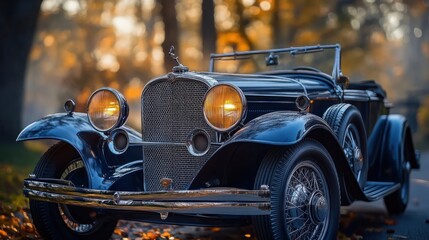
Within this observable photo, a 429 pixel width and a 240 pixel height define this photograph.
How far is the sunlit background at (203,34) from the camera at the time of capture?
2010cm

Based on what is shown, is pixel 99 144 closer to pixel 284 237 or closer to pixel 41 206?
pixel 41 206

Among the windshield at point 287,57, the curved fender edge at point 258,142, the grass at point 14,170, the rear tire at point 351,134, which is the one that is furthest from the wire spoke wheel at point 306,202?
the grass at point 14,170

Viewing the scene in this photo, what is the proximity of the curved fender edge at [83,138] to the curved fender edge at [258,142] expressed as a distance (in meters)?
0.83

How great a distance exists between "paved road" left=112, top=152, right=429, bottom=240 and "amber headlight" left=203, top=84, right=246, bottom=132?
5.18ft

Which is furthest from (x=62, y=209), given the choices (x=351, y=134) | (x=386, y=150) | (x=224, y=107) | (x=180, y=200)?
(x=386, y=150)

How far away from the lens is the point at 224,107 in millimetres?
4234

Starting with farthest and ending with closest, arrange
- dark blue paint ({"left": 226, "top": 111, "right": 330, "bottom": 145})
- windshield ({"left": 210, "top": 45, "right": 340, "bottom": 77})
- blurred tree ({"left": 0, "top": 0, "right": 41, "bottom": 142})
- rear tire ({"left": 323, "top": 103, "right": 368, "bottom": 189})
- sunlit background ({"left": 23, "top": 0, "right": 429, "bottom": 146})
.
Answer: sunlit background ({"left": 23, "top": 0, "right": 429, "bottom": 146}) → blurred tree ({"left": 0, "top": 0, "right": 41, "bottom": 142}) → windshield ({"left": 210, "top": 45, "right": 340, "bottom": 77}) → rear tire ({"left": 323, "top": 103, "right": 368, "bottom": 189}) → dark blue paint ({"left": 226, "top": 111, "right": 330, "bottom": 145})

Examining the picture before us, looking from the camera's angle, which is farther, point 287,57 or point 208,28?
point 208,28

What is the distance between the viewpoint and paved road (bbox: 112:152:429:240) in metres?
5.78

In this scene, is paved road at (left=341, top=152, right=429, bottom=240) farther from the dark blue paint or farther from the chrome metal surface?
the chrome metal surface

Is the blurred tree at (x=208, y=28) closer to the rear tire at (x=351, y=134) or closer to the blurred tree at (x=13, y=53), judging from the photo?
the blurred tree at (x=13, y=53)

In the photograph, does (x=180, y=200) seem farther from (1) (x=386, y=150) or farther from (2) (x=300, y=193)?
(1) (x=386, y=150)

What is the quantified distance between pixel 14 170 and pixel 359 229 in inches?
238

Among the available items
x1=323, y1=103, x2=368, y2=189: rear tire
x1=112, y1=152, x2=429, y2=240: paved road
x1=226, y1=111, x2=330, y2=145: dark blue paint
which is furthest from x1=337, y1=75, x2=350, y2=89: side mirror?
x1=226, y1=111, x2=330, y2=145: dark blue paint
